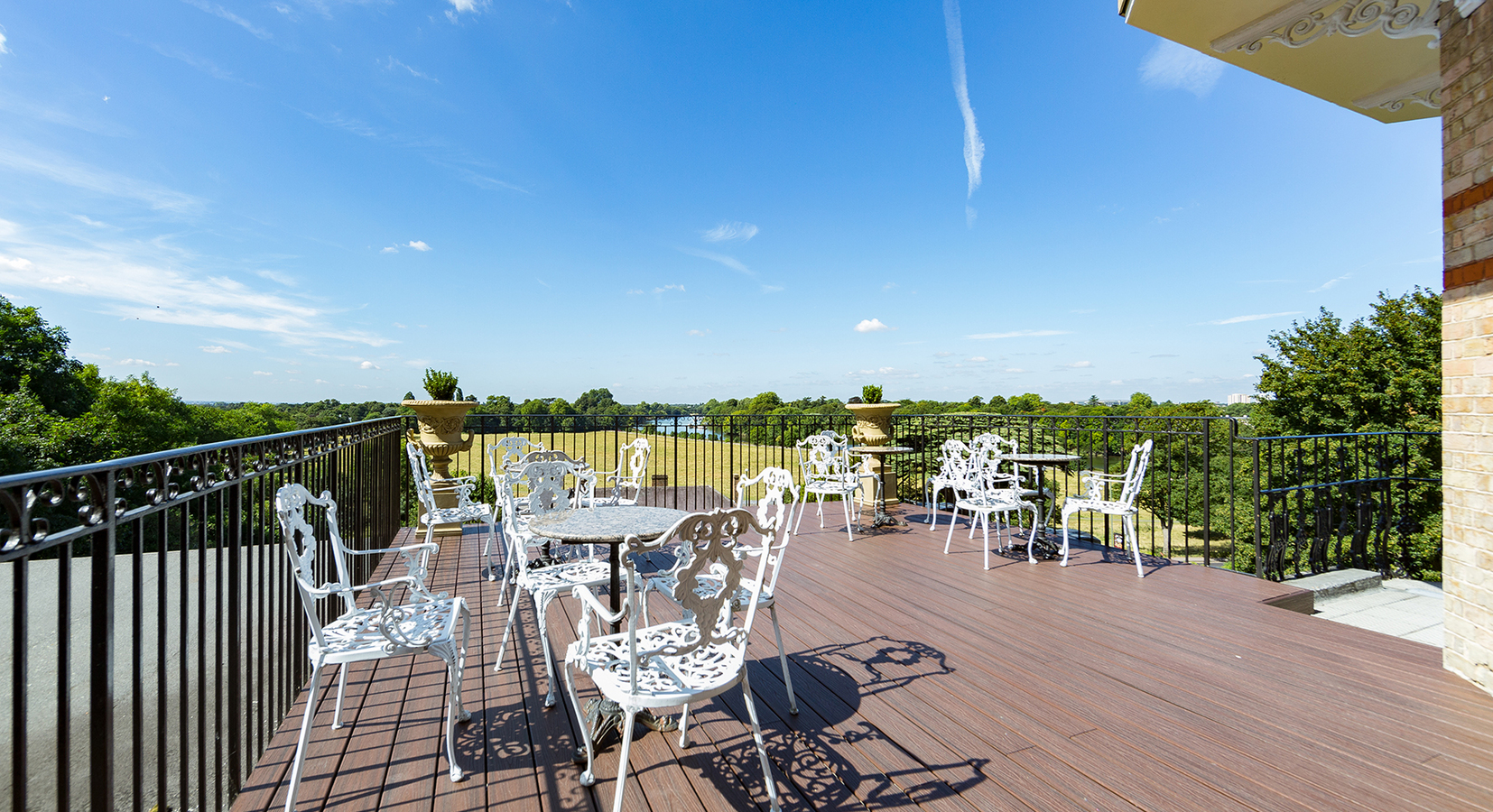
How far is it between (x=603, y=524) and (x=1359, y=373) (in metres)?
20.0

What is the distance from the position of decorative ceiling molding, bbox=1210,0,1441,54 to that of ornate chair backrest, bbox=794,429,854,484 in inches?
156

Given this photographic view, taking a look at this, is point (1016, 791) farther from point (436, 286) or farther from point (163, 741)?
point (436, 286)

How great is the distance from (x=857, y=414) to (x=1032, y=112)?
9.47 m

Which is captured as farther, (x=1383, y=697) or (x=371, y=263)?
(x=371, y=263)

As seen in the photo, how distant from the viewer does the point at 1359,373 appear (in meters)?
14.2

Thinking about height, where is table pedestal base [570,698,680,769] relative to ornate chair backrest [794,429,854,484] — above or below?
below

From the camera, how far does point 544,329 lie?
19.1 metres

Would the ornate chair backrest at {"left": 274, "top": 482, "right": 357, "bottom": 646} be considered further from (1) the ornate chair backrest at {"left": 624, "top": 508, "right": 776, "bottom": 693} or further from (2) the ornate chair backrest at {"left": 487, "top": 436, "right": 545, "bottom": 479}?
(2) the ornate chair backrest at {"left": 487, "top": 436, "right": 545, "bottom": 479}

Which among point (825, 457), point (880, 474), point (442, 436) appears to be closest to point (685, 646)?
point (825, 457)

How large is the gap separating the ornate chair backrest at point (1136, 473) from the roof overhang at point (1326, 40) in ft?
8.35

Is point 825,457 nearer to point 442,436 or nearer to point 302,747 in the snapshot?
point 442,436

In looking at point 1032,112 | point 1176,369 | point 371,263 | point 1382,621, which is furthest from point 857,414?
point 371,263

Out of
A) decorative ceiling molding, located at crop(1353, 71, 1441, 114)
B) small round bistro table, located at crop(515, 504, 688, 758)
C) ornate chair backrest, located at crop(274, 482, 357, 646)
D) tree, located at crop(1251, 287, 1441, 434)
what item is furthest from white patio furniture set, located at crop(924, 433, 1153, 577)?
tree, located at crop(1251, 287, 1441, 434)

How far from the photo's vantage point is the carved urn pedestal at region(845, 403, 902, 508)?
21.9 ft
